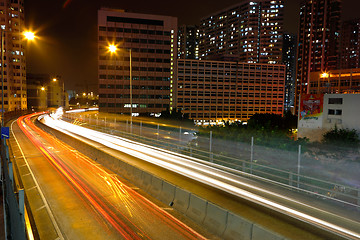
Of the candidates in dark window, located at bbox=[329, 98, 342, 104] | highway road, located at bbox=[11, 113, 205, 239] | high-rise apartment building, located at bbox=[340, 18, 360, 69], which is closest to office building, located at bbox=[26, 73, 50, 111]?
highway road, located at bbox=[11, 113, 205, 239]

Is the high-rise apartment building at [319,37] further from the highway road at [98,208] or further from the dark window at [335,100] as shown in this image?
the highway road at [98,208]

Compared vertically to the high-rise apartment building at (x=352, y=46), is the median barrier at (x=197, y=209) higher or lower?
lower

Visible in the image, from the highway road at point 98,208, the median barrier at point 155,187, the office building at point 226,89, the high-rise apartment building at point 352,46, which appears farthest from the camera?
the high-rise apartment building at point 352,46

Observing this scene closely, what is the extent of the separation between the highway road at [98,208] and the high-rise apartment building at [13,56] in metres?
88.1

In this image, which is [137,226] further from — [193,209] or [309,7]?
[309,7]

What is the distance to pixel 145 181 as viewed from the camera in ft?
43.7

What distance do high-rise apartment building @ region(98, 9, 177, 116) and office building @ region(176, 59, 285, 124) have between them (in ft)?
36.1

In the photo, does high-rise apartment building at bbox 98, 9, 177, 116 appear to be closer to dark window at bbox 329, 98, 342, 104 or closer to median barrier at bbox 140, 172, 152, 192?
dark window at bbox 329, 98, 342, 104

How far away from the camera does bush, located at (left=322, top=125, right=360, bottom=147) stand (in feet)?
86.9

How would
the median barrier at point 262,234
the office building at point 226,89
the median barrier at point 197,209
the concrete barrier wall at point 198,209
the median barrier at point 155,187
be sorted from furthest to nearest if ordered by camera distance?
the office building at point 226,89 < the median barrier at point 155,187 < the median barrier at point 197,209 < the concrete barrier wall at point 198,209 < the median barrier at point 262,234

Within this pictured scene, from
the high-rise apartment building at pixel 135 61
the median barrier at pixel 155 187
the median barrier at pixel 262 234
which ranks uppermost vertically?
the high-rise apartment building at pixel 135 61

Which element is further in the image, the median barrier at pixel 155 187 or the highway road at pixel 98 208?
the median barrier at pixel 155 187

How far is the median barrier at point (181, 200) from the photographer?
33.7 ft

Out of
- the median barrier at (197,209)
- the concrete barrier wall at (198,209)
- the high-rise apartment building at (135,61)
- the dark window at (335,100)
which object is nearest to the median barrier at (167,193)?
the concrete barrier wall at (198,209)
